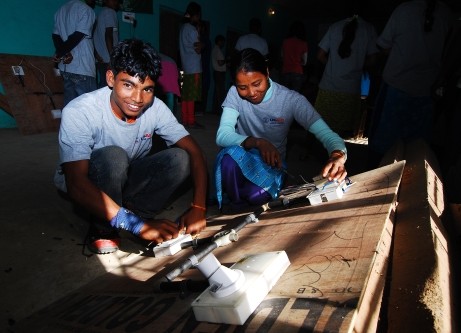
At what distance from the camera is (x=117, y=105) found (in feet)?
5.39

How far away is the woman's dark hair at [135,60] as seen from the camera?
1.51 meters

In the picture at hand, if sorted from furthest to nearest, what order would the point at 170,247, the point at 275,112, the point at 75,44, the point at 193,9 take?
the point at 193,9 → the point at 75,44 → the point at 275,112 → the point at 170,247

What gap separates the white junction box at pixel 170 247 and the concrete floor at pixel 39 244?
0.19 m

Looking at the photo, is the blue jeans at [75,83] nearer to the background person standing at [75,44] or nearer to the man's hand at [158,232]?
the background person standing at [75,44]

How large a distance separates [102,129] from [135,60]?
0.41m

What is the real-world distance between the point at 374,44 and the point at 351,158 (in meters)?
1.46

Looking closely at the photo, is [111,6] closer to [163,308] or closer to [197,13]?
[197,13]

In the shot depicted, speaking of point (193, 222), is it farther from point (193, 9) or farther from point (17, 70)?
point (193, 9)

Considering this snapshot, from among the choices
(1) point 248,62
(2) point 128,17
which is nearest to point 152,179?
(1) point 248,62

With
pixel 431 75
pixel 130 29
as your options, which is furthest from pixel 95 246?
pixel 130 29

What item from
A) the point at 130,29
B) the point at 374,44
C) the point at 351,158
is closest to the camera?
the point at 374,44

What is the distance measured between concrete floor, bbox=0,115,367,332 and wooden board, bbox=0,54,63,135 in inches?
52.5

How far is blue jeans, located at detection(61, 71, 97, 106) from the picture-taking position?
12.5 ft

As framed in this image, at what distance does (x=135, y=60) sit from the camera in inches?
59.4
